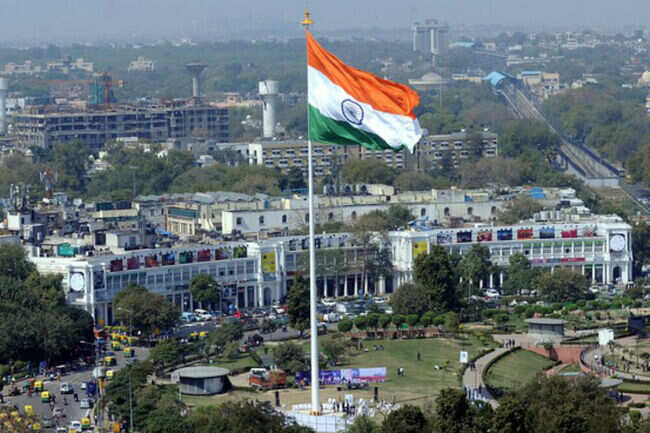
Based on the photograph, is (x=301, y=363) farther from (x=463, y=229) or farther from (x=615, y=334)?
(x=463, y=229)

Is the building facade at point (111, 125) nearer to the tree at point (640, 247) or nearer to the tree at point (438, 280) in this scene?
the tree at point (640, 247)

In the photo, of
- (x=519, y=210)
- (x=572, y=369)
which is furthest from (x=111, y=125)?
(x=572, y=369)

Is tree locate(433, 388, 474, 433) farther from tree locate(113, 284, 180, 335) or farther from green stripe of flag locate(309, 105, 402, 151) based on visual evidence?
tree locate(113, 284, 180, 335)

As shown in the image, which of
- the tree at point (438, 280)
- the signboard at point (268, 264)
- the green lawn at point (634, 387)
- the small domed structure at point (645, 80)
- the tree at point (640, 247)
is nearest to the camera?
the green lawn at point (634, 387)

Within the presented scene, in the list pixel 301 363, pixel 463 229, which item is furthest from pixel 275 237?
pixel 301 363

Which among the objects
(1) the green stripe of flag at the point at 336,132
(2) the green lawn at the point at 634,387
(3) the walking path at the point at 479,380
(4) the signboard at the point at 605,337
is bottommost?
(2) the green lawn at the point at 634,387

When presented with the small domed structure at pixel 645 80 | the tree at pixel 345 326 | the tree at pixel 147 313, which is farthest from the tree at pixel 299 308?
the small domed structure at pixel 645 80
